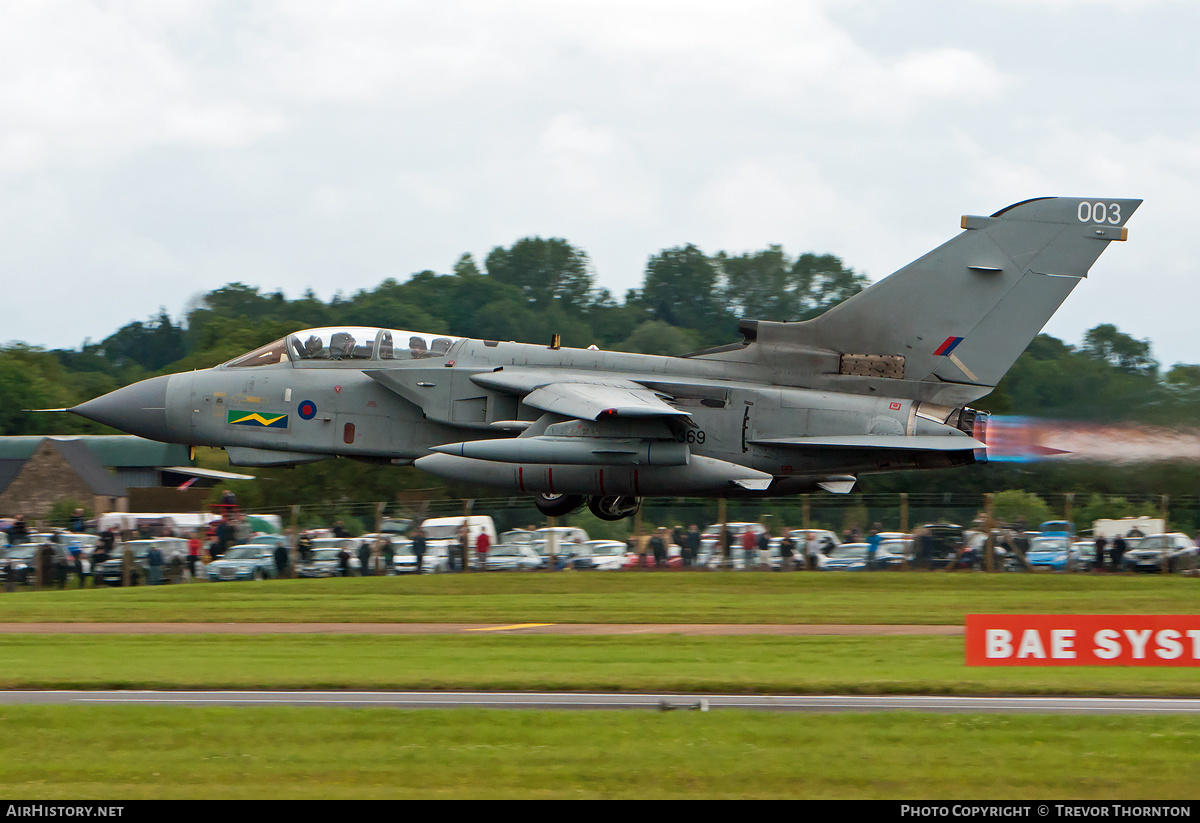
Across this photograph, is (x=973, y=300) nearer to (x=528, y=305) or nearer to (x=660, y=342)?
(x=660, y=342)

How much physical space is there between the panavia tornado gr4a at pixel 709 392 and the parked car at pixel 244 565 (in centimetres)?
905

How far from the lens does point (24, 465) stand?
172 feet

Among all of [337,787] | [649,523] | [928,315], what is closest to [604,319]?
[649,523]

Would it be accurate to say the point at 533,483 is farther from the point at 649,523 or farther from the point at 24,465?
the point at 24,465

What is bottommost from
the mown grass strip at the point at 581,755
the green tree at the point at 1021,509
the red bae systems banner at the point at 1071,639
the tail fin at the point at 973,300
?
the mown grass strip at the point at 581,755

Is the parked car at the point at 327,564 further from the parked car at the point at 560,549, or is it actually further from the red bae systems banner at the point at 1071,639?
the red bae systems banner at the point at 1071,639

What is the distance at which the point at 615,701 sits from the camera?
13.6m

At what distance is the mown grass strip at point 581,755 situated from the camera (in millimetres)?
9727

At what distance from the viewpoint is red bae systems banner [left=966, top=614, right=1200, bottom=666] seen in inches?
525

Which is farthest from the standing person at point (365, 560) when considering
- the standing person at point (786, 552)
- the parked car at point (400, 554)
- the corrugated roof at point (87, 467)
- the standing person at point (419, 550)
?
the corrugated roof at point (87, 467)

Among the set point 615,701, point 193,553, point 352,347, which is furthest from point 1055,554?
point 193,553

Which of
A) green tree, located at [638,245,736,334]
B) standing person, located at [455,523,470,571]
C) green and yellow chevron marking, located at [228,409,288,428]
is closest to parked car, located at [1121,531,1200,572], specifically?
standing person, located at [455,523,470,571]

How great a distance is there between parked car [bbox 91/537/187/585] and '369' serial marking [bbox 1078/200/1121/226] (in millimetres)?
21099

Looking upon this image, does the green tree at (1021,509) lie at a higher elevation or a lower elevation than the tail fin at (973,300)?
lower
